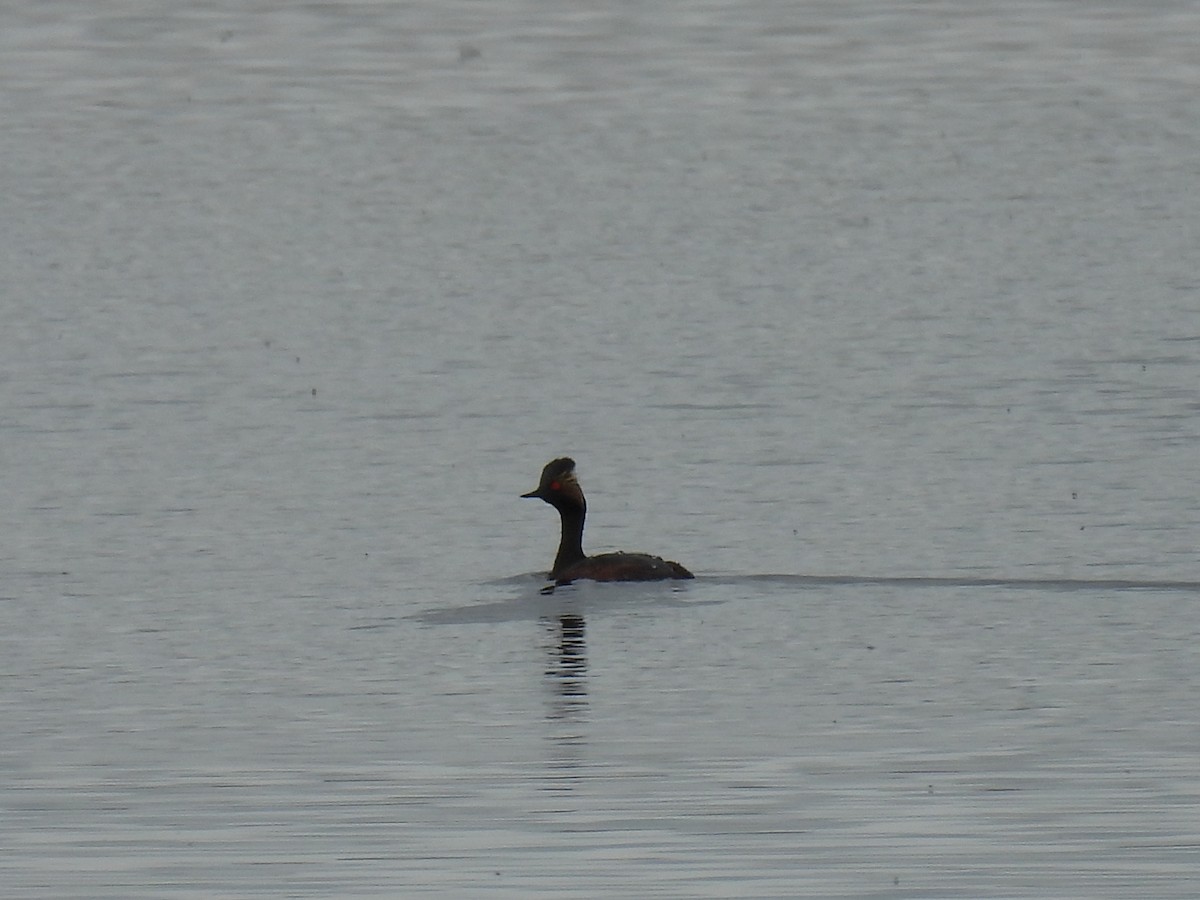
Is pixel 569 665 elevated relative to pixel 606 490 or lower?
lower

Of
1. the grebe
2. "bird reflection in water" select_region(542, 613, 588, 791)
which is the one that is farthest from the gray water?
the grebe

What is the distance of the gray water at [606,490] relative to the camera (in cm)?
1330

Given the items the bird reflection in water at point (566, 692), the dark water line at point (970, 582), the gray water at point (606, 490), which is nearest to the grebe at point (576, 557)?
the gray water at point (606, 490)

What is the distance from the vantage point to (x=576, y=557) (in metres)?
20.6

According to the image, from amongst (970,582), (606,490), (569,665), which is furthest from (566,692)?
(606,490)

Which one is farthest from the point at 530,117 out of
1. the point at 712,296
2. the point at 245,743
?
the point at 245,743

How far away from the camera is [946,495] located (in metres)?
22.9

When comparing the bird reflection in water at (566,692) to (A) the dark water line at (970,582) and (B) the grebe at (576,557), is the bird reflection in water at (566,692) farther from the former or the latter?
(A) the dark water line at (970,582)

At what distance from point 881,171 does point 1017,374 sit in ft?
52.9

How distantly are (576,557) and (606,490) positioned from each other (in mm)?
3233

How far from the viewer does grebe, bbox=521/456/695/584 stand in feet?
64.7

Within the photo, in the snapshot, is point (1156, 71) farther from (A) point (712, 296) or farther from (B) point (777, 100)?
(A) point (712, 296)

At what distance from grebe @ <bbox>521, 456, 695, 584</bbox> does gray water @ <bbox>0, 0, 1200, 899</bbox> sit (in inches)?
6.0

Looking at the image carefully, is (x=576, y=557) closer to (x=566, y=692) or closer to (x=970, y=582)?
(x=970, y=582)
